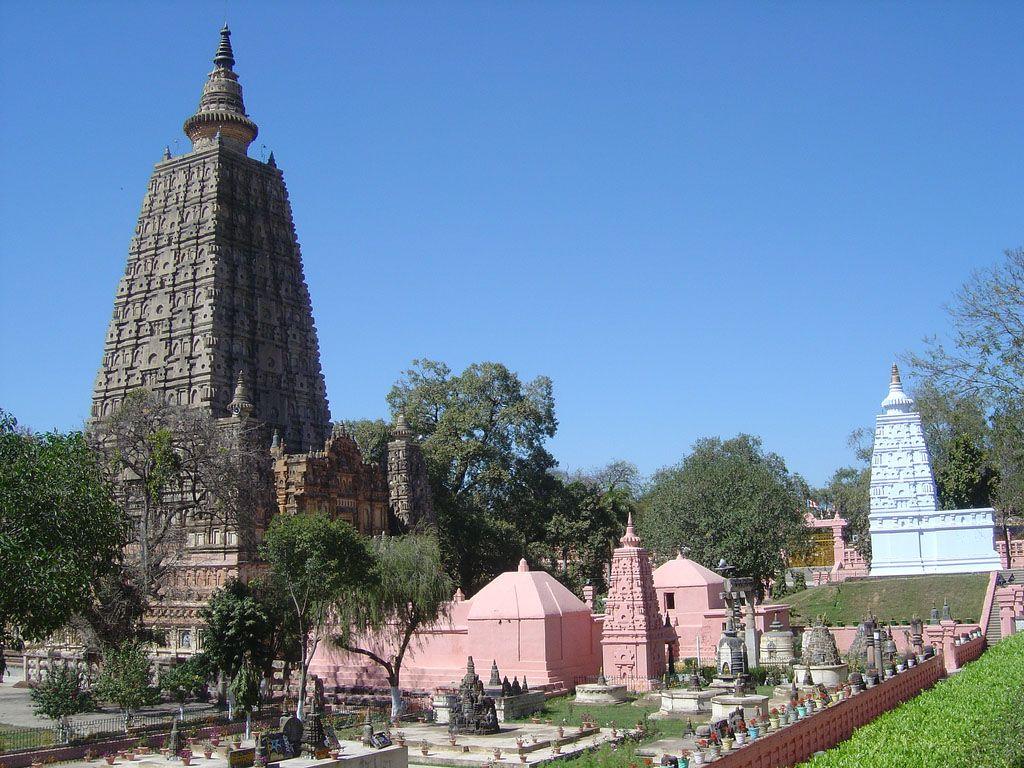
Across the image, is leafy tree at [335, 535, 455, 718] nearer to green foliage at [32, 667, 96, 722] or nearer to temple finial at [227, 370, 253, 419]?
green foliage at [32, 667, 96, 722]

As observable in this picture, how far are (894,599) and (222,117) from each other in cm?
4000

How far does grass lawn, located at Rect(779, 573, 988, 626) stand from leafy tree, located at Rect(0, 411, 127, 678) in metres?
26.3

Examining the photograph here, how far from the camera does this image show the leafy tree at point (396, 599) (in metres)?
29.7

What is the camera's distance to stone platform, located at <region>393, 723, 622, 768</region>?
20297 mm

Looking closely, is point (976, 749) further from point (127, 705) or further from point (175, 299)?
point (175, 299)

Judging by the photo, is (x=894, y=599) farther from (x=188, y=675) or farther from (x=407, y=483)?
(x=188, y=675)

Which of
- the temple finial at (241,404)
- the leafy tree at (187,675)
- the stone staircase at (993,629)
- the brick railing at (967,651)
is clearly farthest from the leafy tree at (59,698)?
the stone staircase at (993,629)

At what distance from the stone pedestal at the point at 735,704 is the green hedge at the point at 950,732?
3.31 m

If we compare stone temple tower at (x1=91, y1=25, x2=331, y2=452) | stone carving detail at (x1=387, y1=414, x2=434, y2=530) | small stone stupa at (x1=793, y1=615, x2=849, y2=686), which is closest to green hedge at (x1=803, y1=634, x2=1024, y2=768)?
small stone stupa at (x1=793, y1=615, x2=849, y2=686)

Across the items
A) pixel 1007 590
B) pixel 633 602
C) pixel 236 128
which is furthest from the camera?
pixel 236 128

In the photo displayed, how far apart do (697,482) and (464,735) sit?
2933 cm

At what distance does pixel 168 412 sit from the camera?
35.6 meters

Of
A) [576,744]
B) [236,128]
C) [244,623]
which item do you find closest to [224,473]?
[244,623]

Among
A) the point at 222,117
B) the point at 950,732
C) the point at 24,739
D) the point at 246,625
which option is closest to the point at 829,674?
the point at 950,732
